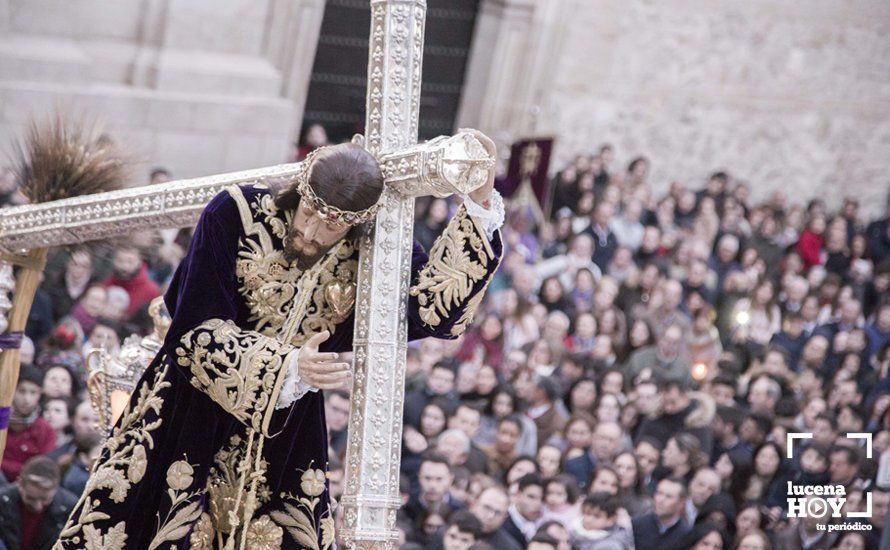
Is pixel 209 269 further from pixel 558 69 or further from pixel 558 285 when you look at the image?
pixel 558 69

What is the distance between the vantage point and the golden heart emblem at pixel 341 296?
3.89m

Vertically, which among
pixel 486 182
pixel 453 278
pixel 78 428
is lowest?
pixel 78 428

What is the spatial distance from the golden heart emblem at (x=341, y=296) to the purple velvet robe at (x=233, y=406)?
0.01 m

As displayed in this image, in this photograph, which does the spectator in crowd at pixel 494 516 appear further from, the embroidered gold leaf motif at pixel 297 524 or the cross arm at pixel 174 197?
the cross arm at pixel 174 197

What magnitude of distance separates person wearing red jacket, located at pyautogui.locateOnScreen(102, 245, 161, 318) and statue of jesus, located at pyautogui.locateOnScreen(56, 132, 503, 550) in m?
4.92

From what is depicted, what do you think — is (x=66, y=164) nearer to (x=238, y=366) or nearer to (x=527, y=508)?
(x=238, y=366)

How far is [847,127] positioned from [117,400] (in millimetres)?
16056

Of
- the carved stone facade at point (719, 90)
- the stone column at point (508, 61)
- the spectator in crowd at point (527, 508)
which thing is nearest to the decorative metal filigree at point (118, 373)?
the spectator in crowd at point (527, 508)

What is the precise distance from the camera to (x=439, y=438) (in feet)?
26.2

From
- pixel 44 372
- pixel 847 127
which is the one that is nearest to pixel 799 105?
pixel 847 127

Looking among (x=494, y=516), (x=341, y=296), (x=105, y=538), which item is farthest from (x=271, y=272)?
(x=494, y=516)

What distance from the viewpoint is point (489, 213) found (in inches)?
150

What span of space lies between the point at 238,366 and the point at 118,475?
0.57m

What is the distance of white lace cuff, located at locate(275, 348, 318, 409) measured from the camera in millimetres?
3662
